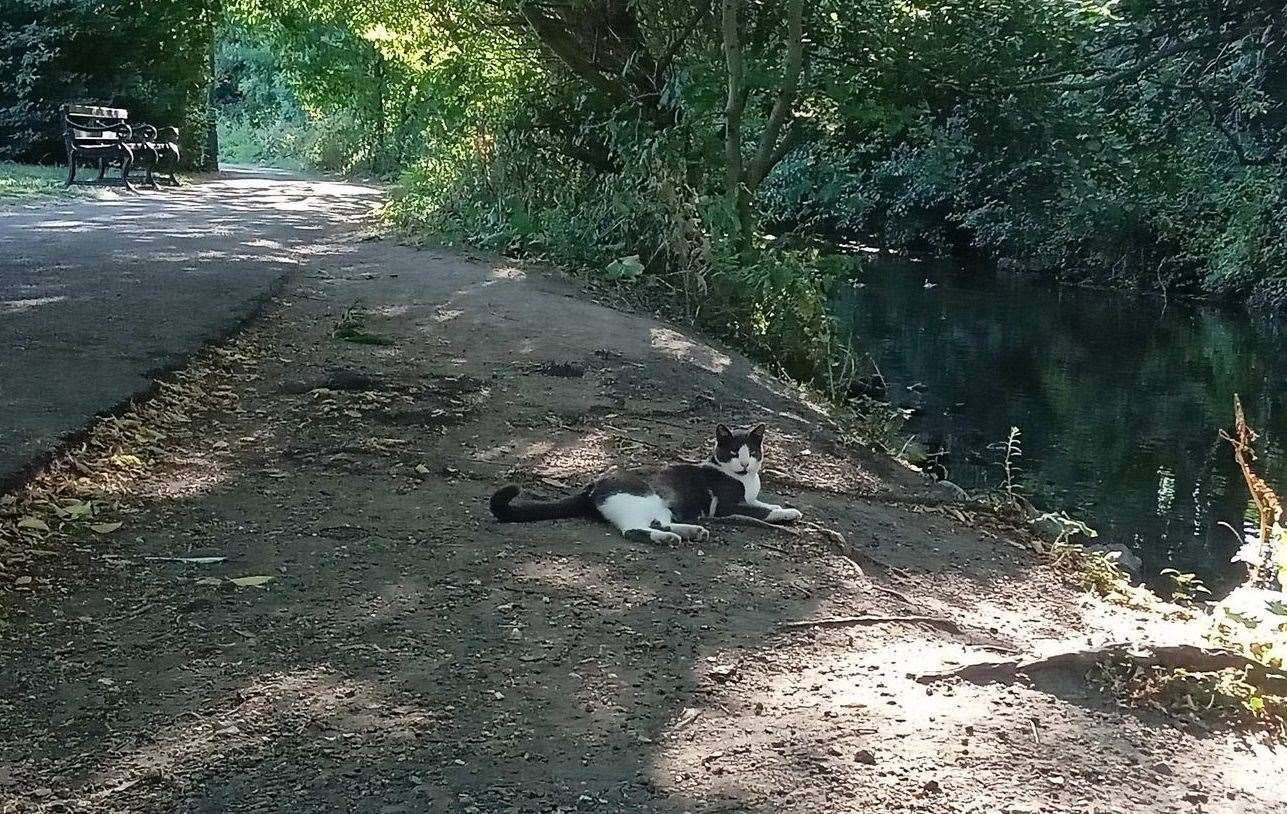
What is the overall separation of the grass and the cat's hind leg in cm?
1319

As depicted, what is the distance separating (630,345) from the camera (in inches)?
378

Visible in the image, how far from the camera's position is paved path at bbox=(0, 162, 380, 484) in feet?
20.5

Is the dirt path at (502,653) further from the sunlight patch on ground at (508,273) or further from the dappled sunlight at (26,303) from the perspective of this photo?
the sunlight patch on ground at (508,273)

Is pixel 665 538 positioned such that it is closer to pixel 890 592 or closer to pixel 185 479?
pixel 890 592

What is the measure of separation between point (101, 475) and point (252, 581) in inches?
55.6

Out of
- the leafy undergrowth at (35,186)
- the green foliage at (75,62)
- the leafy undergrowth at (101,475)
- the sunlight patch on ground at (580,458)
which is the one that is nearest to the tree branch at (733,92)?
the sunlight patch on ground at (580,458)

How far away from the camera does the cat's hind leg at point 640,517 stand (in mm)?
5207

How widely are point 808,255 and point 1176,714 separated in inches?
399

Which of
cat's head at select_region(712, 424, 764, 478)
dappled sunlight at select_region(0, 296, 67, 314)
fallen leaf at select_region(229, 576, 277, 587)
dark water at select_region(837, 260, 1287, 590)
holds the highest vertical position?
cat's head at select_region(712, 424, 764, 478)

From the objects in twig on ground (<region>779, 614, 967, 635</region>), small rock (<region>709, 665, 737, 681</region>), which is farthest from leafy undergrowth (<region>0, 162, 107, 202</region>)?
small rock (<region>709, 665, 737, 681</region>)

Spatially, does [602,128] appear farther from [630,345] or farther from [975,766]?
[975,766]

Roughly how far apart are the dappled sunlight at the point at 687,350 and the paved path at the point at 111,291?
9.85 ft

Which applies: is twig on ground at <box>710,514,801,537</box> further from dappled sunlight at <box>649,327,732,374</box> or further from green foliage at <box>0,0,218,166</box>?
green foliage at <box>0,0,218,166</box>

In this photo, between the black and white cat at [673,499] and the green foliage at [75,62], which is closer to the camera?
the black and white cat at [673,499]
